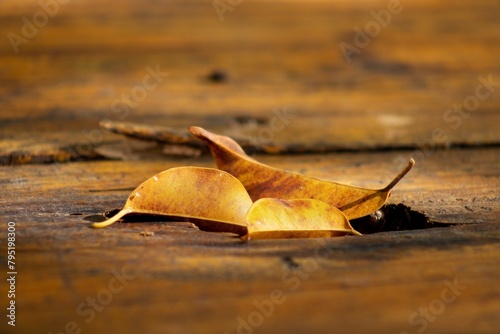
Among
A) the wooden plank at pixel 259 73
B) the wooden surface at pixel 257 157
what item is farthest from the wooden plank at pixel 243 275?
the wooden plank at pixel 259 73

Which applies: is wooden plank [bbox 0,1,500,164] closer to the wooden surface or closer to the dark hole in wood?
the wooden surface

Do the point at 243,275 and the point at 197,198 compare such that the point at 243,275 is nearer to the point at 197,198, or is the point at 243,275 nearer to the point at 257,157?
the point at 197,198

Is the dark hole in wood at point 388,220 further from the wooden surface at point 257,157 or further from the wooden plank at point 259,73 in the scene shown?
the wooden plank at point 259,73

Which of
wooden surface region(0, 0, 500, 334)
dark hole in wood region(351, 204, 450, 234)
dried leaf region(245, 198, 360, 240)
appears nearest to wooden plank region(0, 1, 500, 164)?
wooden surface region(0, 0, 500, 334)

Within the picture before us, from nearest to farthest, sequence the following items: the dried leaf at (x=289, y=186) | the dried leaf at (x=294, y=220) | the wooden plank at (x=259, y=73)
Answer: the dried leaf at (x=294, y=220) → the dried leaf at (x=289, y=186) → the wooden plank at (x=259, y=73)

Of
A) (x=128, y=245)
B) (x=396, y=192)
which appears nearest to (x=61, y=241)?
(x=128, y=245)

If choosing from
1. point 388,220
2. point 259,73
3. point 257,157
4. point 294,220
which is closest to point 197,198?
point 294,220

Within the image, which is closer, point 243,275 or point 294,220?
point 243,275
